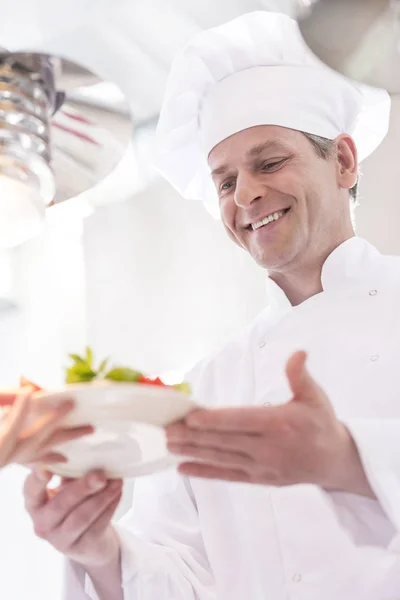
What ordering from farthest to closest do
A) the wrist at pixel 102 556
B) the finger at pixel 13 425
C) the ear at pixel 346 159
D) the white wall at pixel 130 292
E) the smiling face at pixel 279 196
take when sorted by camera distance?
the white wall at pixel 130 292 < the ear at pixel 346 159 < the smiling face at pixel 279 196 < the wrist at pixel 102 556 < the finger at pixel 13 425

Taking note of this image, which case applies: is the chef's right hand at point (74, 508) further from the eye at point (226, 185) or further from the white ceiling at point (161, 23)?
the white ceiling at point (161, 23)

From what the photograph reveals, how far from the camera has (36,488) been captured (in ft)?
3.51

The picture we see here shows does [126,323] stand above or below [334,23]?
below

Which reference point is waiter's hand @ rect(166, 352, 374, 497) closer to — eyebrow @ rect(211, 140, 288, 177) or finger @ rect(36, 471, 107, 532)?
finger @ rect(36, 471, 107, 532)

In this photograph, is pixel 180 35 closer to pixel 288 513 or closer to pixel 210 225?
pixel 210 225

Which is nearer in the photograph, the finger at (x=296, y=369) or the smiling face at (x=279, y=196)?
the finger at (x=296, y=369)

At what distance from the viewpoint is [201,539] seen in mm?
1441

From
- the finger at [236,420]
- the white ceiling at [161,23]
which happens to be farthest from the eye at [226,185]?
the finger at [236,420]

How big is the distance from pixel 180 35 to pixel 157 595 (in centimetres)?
118

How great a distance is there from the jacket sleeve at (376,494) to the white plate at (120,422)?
22 cm

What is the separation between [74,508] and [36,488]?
57mm

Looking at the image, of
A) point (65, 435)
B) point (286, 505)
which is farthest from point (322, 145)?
point (65, 435)

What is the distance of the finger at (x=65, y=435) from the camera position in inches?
35.0

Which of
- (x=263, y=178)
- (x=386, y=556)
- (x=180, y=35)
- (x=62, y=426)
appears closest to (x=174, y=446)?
(x=62, y=426)
